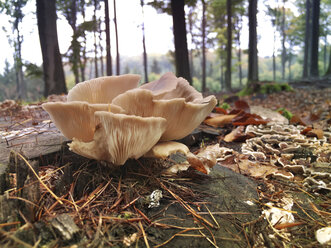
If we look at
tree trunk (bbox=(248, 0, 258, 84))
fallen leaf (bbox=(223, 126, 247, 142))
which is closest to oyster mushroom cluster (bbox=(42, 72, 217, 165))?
fallen leaf (bbox=(223, 126, 247, 142))

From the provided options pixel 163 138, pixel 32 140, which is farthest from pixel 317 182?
pixel 32 140

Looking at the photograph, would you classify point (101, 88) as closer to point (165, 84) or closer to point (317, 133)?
point (165, 84)

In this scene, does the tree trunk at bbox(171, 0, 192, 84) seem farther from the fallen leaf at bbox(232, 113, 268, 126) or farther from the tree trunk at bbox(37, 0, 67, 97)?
the tree trunk at bbox(37, 0, 67, 97)

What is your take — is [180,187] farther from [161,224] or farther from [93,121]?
[93,121]

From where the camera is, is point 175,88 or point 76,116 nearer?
point 76,116

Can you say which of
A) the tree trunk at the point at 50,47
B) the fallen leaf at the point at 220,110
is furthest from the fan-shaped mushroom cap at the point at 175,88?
the tree trunk at the point at 50,47

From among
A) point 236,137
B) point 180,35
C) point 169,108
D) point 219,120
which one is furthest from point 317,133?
point 180,35
